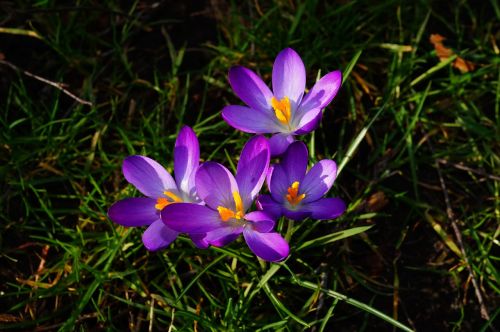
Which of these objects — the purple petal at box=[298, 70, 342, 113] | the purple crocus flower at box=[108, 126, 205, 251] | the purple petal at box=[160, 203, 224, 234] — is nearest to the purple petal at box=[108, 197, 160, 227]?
the purple crocus flower at box=[108, 126, 205, 251]

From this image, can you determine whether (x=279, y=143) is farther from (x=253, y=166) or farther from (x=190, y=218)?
(x=190, y=218)

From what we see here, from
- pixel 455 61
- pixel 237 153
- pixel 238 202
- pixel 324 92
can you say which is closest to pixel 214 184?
pixel 238 202

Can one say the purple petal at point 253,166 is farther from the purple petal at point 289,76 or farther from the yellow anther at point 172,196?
the purple petal at point 289,76

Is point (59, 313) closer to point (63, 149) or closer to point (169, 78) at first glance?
point (63, 149)

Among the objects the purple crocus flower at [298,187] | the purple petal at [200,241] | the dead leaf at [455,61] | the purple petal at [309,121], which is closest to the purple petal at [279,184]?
the purple crocus flower at [298,187]

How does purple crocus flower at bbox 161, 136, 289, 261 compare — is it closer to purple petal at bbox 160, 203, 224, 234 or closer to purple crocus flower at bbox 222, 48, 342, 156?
purple petal at bbox 160, 203, 224, 234

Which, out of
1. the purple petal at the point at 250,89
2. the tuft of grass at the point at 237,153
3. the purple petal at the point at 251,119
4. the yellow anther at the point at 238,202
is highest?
the purple petal at the point at 250,89

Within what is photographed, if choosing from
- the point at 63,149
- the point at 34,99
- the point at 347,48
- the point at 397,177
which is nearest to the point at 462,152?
the point at 397,177

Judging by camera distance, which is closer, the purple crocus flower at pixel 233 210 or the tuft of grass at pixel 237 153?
the purple crocus flower at pixel 233 210
